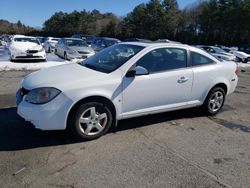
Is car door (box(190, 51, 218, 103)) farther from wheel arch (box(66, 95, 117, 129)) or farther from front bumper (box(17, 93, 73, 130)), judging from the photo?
front bumper (box(17, 93, 73, 130))

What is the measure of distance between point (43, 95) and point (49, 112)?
0.87ft

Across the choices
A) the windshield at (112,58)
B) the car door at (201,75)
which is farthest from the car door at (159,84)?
the windshield at (112,58)

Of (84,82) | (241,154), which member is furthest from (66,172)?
(241,154)

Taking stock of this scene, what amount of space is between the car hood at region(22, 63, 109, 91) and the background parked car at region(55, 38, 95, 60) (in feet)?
37.1

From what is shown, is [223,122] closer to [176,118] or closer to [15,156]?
[176,118]

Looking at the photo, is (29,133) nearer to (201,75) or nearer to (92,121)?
(92,121)

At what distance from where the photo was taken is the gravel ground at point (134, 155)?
3.37 m

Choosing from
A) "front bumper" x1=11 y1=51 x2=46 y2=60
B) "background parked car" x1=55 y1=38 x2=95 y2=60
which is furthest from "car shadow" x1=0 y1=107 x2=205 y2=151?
"background parked car" x1=55 y1=38 x2=95 y2=60

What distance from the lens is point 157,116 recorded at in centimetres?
585

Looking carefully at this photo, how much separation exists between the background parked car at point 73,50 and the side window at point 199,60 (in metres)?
11.0

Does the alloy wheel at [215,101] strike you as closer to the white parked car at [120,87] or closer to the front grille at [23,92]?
the white parked car at [120,87]

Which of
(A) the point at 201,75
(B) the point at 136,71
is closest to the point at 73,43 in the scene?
(A) the point at 201,75

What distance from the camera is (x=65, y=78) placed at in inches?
173

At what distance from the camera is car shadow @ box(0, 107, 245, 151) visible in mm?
4227
